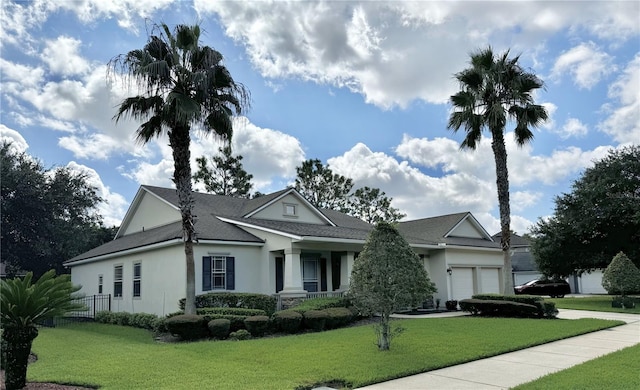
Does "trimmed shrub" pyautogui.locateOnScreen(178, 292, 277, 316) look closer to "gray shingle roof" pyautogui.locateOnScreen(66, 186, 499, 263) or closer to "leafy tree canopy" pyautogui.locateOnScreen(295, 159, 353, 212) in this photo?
"gray shingle roof" pyautogui.locateOnScreen(66, 186, 499, 263)

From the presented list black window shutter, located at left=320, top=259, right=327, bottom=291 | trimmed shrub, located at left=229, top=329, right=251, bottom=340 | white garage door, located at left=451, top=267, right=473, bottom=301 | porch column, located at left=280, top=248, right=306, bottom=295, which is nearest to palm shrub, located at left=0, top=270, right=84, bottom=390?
trimmed shrub, located at left=229, top=329, right=251, bottom=340

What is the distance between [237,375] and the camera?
838 centimetres

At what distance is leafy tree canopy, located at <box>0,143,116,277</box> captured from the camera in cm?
3020

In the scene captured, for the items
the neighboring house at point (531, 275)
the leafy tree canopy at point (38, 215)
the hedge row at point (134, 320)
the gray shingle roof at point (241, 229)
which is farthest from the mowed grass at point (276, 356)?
the neighboring house at point (531, 275)

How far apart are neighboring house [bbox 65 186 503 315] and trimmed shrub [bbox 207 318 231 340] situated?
14.4 ft

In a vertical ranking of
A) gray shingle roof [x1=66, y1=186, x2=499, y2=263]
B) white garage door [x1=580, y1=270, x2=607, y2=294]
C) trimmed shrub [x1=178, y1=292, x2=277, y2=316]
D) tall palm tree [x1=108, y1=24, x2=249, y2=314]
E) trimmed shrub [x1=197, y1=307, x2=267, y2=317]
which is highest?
tall palm tree [x1=108, y1=24, x2=249, y2=314]

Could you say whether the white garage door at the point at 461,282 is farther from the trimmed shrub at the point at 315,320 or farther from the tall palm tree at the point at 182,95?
the tall palm tree at the point at 182,95

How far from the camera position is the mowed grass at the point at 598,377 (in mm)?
7199

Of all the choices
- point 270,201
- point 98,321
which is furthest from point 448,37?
point 98,321

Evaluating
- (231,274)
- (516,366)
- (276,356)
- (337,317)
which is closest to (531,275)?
(231,274)

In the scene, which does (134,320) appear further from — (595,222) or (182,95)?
(595,222)

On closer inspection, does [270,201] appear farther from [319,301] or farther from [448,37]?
[448,37]

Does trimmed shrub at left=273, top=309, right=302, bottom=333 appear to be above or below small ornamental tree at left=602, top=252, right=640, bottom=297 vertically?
below

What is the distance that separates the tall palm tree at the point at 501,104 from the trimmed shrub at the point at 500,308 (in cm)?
258
